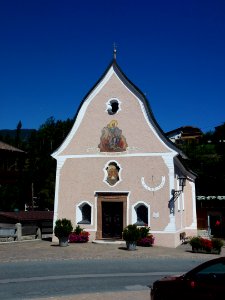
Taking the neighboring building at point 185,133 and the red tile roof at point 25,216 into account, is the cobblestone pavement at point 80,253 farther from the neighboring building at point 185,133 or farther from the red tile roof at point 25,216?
the neighboring building at point 185,133

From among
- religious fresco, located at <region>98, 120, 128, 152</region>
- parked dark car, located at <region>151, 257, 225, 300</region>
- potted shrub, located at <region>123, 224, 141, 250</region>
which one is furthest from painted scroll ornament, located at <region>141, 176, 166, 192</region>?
parked dark car, located at <region>151, 257, 225, 300</region>

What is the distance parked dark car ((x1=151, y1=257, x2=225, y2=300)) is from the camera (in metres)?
7.80

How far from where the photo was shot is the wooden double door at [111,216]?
27225 mm

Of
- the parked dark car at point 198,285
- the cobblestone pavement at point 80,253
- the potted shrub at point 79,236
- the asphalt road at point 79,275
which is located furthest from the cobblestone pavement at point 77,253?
the parked dark car at point 198,285

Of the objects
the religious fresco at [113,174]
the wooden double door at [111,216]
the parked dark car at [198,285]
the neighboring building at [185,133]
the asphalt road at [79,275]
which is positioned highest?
the neighboring building at [185,133]

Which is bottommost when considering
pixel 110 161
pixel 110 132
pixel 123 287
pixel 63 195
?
pixel 123 287

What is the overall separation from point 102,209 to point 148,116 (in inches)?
272

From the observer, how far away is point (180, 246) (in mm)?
26375

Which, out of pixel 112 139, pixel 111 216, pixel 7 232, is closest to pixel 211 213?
pixel 111 216

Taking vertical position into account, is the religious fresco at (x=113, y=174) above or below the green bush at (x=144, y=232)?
above

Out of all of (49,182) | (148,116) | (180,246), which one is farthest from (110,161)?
(49,182)

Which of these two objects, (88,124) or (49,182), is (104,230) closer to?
(88,124)

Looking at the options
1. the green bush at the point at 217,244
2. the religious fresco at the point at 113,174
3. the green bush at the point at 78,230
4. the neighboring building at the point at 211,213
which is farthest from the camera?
the neighboring building at the point at 211,213

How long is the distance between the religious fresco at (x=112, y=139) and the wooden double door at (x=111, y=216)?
320cm
